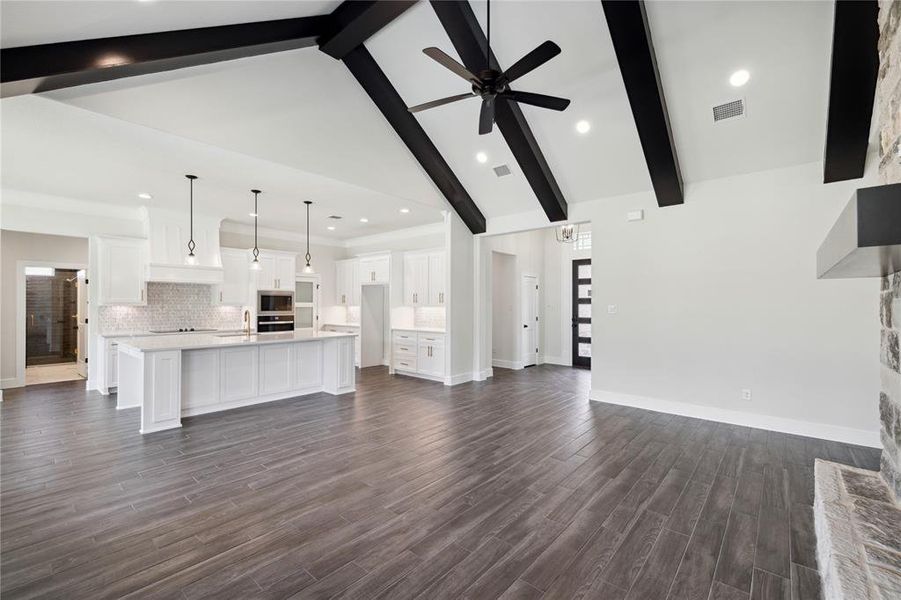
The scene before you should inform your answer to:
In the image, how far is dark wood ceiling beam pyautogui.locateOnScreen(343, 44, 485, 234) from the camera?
4578 mm

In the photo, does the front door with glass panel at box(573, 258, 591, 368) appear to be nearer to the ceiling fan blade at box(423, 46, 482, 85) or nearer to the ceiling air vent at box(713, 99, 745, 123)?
the ceiling air vent at box(713, 99, 745, 123)

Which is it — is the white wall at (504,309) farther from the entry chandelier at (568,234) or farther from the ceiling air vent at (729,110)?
the ceiling air vent at (729,110)

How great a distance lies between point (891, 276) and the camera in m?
2.24

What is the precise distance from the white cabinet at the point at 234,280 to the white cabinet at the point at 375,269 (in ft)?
7.45

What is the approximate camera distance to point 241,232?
7.92 metres

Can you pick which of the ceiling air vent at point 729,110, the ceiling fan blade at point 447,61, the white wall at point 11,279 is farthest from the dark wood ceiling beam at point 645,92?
the white wall at point 11,279

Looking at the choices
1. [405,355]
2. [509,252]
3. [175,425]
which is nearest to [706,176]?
[509,252]

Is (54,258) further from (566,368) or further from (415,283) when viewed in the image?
(566,368)

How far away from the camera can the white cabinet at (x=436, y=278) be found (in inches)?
295

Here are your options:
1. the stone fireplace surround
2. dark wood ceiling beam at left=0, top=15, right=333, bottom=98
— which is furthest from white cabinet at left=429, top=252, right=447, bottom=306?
the stone fireplace surround

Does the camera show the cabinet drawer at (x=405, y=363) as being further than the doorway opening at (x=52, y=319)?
No

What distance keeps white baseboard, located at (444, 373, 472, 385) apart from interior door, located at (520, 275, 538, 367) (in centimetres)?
186

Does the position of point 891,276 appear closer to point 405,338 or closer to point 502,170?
point 502,170

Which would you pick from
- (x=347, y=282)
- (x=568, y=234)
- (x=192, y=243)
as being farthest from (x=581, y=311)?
(x=192, y=243)
